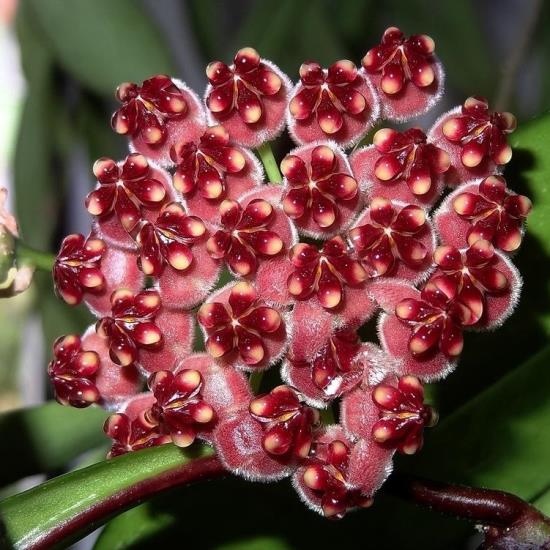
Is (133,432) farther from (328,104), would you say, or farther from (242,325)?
(328,104)

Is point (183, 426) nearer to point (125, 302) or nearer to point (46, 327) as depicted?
point (125, 302)

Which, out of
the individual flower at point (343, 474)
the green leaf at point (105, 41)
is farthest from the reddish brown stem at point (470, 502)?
the green leaf at point (105, 41)

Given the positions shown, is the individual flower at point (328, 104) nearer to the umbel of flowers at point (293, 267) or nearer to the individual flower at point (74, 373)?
the umbel of flowers at point (293, 267)

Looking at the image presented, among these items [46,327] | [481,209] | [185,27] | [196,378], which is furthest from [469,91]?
[196,378]

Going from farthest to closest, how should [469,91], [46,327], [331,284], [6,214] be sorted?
[469,91] < [46,327] < [6,214] < [331,284]

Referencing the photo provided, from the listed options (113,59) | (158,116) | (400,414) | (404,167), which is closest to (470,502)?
(400,414)

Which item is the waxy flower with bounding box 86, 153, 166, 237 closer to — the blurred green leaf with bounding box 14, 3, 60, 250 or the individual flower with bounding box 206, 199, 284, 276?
the individual flower with bounding box 206, 199, 284, 276
